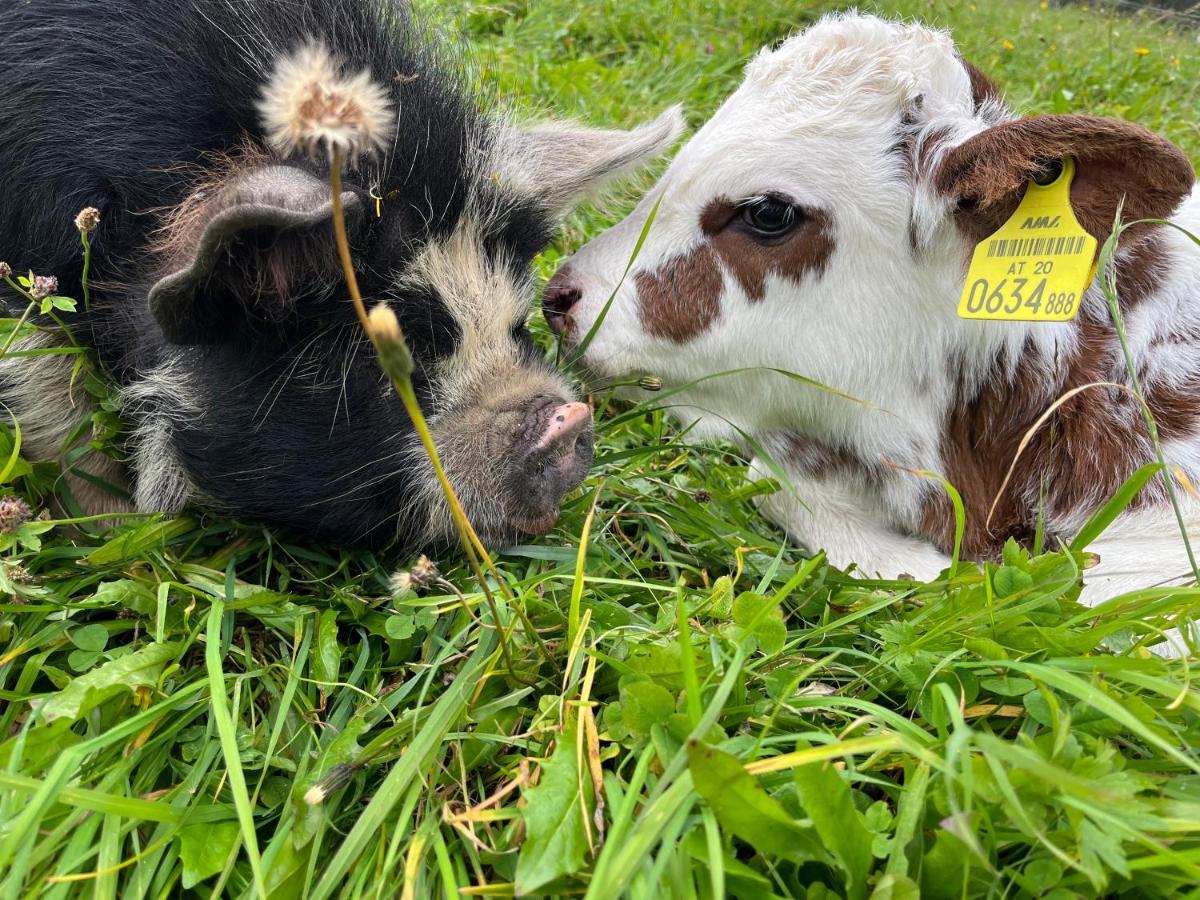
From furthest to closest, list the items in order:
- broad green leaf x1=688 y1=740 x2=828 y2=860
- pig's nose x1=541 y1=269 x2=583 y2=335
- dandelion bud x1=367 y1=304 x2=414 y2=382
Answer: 1. pig's nose x1=541 y1=269 x2=583 y2=335
2. broad green leaf x1=688 y1=740 x2=828 y2=860
3. dandelion bud x1=367 y1=304 x2=414 y2=382

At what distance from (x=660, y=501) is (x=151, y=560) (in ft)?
4.59

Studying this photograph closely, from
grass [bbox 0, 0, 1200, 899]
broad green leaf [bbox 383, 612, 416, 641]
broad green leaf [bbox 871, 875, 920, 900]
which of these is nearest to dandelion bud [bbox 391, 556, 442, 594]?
grass [bbox 0, 0, 1200, 899]

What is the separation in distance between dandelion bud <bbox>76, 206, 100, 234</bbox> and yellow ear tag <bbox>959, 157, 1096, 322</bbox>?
217cm

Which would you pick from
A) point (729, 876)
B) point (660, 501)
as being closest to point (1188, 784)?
point (729, 876)

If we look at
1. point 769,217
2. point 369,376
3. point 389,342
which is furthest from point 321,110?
point 769,217

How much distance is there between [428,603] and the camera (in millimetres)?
2102

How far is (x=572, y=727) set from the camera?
1.70m

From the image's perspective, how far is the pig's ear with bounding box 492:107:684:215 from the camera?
2.60 m

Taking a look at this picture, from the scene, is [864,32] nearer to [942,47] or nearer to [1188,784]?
[942,47]

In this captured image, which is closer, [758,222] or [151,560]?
[151,560]

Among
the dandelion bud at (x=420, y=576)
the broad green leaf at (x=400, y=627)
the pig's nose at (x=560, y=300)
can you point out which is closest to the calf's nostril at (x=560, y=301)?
the pig's nose at (x=560, y=300)

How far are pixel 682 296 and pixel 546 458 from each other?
2.15 feet

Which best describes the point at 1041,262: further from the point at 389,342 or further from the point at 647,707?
the point at 389,342

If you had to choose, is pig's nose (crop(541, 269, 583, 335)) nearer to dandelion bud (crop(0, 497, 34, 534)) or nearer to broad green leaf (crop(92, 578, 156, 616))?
broad green leaf (crop(92, 578, 156, 616))
